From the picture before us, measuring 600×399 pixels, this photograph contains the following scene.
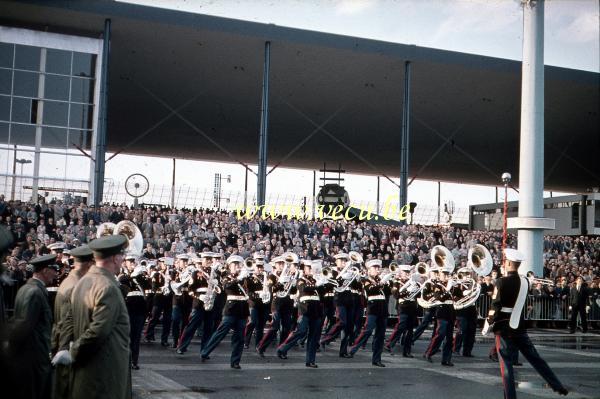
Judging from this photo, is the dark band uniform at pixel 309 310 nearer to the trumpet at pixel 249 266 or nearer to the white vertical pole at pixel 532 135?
the trumpet at pixel 249 266

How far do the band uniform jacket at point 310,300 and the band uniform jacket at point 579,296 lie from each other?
40.7 ft

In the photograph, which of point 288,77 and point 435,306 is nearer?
point 435,306

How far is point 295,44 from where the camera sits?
3033 centimetres

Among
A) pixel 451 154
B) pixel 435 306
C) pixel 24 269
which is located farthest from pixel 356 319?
pixel 451 154

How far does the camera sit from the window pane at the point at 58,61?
1105 inches

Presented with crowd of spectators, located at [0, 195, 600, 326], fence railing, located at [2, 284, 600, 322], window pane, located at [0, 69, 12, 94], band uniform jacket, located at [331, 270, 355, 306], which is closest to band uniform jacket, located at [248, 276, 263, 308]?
band uniform jacket, located at [331, 270, 355, 306]

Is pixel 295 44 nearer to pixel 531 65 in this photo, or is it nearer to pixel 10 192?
pixel 531 65

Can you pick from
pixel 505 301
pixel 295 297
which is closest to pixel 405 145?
pixel 295 297

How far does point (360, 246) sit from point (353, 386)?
1543 cm

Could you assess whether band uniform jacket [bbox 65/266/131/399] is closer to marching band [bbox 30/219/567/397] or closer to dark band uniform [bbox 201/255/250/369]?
marching band [bbox 30/219/567/397]

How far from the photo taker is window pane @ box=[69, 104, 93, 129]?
28.3 meters

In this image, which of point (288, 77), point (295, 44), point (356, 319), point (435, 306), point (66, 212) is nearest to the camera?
point (435, 306)

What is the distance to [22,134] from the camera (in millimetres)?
27641

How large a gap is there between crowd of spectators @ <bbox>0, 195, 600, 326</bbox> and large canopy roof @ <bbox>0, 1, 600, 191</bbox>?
26.8 feet
